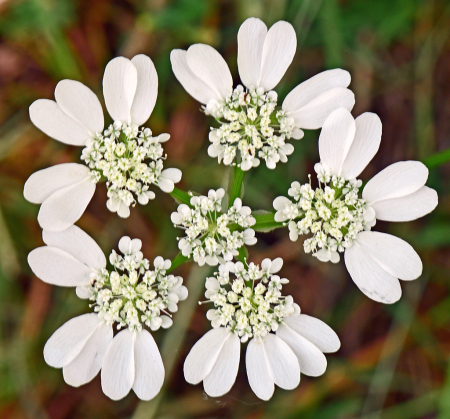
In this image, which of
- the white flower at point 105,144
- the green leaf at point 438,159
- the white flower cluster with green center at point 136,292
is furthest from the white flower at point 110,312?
the green leaf at point 438,159

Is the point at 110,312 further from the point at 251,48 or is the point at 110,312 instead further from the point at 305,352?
the point at 251,48

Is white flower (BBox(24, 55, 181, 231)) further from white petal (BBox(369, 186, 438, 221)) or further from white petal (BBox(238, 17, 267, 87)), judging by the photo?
white petal (BBox(369, 186, 438, 221))

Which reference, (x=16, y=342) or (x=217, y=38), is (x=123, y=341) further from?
(x=217, y=38)

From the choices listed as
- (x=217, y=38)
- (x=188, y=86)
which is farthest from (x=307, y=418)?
(x=217, y=38)

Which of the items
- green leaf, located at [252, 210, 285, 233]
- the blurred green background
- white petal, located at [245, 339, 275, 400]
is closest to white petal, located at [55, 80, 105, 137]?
green leaf, located at [252, 210, 285, 233]

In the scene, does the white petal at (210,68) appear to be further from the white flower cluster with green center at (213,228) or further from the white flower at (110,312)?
the white flower at (110,312)

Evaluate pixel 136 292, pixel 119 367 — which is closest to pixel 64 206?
pixel 136 292

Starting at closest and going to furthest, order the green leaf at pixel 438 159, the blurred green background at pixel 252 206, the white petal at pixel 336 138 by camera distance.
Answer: the white petal at pixel 336 138
the green leaf at pixel 438 159
the blurred green background at pixel 252 206

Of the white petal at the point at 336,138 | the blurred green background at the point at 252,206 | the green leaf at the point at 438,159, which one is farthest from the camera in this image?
the blurred green background at the point at 252,206
